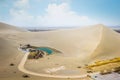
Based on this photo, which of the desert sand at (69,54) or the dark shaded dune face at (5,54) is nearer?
the desert sand at (69,54)

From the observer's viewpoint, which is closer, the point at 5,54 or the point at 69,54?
the point at 5,54

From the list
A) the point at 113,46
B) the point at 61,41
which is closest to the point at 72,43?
the point at 61,41

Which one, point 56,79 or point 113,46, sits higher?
point 113,46

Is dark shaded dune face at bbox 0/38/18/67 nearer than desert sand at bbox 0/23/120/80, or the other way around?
desert sand at bbox 0/23/120/80

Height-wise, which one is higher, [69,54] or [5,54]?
[5,54]

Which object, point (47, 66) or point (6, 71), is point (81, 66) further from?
point (6, 71)

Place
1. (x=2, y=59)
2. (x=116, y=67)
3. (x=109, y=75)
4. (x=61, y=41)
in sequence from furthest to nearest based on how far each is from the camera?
(x=61, y=41) → (x=2, y=59) → (x=116, y=67) → (x=109, y=75)

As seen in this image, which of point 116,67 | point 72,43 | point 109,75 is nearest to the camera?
point 109,75

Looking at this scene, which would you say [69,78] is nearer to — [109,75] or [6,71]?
[109,75]

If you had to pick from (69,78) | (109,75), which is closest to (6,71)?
(69,78)

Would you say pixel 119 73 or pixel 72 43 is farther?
pixel 72 43
